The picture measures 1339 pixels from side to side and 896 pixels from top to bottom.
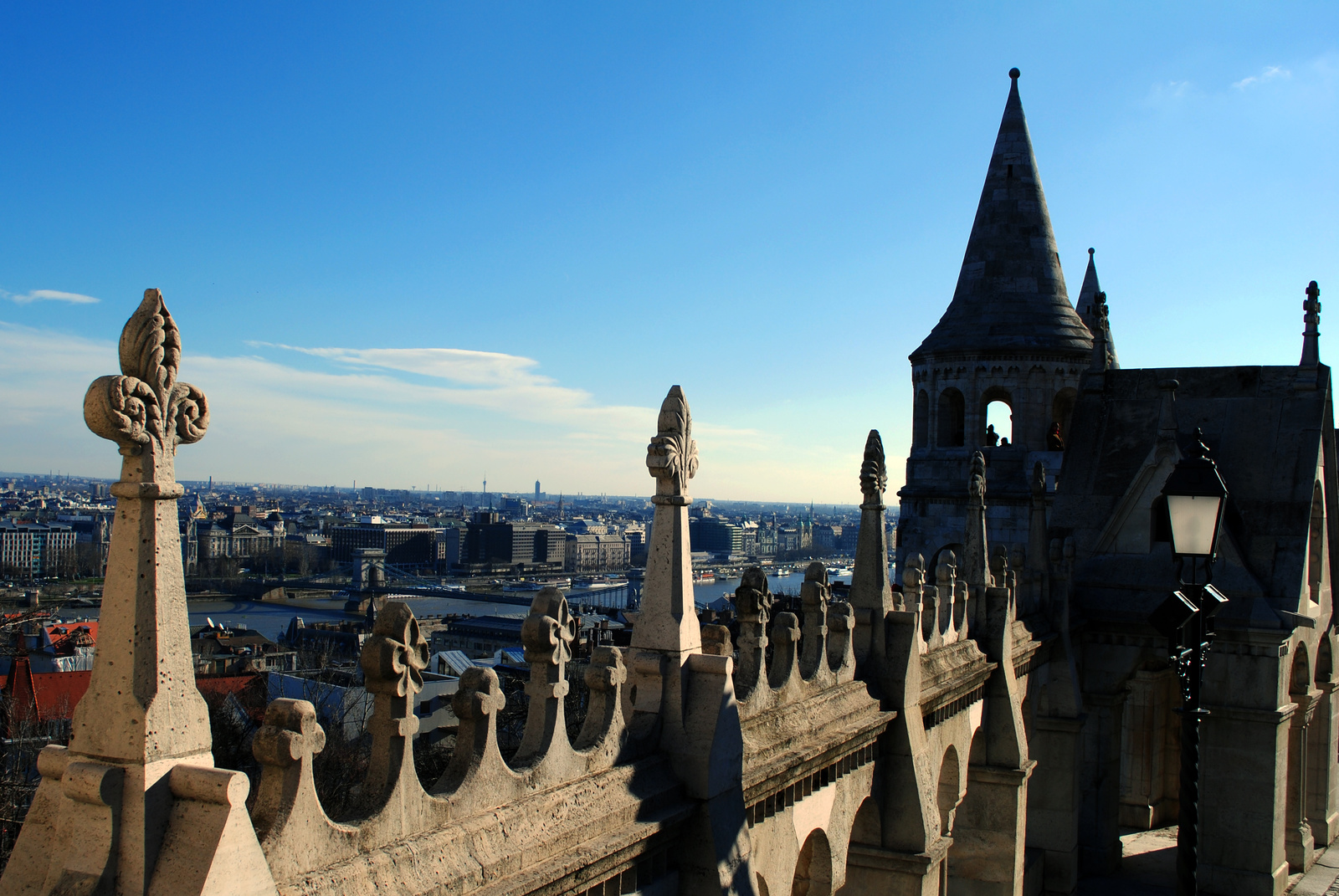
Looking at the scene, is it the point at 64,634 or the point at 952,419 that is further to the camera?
the point at 64,634

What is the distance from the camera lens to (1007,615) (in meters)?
10.5

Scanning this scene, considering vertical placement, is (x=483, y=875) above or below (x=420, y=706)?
above

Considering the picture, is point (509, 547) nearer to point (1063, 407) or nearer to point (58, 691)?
point (58, 691)

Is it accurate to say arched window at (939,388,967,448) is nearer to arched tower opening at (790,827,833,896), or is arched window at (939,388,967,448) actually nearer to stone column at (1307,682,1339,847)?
stone column at (1307,682,1339,847)

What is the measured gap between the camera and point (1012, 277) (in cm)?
1891

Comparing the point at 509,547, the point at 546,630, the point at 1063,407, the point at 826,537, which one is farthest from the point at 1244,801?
the point at 826,537

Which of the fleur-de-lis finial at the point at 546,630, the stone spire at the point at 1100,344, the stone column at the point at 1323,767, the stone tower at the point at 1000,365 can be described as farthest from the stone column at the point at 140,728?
the stone tower at the point at 1000,365

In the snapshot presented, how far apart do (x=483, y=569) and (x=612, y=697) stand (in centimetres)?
16423

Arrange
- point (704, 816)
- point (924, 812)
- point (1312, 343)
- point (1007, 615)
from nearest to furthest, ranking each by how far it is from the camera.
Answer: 1. point (704, 816)
2. point (924, 812)
3. point (1007, 615)
4. point (1312, 343)

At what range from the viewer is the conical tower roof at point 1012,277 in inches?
733

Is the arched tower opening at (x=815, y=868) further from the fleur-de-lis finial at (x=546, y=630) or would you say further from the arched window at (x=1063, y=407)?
the arched window at (x=1063, y=407)

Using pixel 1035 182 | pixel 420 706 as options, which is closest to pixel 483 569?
pixel 420 706

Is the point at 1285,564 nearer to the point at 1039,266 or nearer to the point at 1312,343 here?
the point at 1312,343

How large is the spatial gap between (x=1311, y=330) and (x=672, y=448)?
12296 mm
